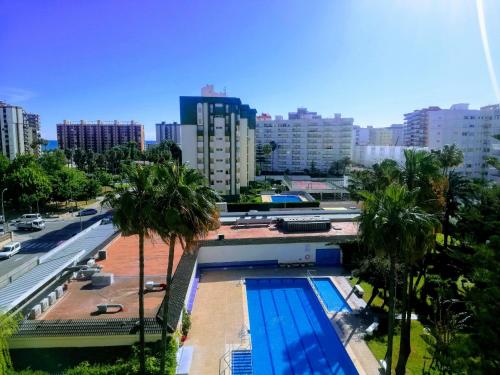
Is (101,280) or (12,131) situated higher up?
(12,131)

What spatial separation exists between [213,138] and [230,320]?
4134 centimetres

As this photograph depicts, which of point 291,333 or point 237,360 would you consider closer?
point 237,360

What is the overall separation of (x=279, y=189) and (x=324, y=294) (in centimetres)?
4500

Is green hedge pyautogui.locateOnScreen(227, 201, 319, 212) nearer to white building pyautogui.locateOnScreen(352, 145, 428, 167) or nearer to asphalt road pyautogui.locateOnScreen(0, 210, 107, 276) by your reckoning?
asphalt road pyautogui.locateOnScreen(0, 210, 107, 276)

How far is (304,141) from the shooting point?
10969 cm

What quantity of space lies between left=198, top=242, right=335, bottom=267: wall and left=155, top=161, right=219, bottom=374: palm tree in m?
17.8

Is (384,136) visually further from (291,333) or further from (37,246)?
(291,333)

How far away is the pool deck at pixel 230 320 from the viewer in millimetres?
17938

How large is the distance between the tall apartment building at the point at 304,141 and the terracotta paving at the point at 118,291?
85295 millimetres

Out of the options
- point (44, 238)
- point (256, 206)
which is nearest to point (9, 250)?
point (44, 238)

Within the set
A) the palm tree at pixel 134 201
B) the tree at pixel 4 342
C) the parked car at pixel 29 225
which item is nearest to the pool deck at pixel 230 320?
the palm tree at pixel 134 201

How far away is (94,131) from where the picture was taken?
524 feet

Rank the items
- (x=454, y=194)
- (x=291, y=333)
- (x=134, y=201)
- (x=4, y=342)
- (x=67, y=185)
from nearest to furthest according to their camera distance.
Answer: (x=4, y=342)
(x=134, y=201)
(x=291, y=333)
(x=454, y=194)
(x=67, y=185)

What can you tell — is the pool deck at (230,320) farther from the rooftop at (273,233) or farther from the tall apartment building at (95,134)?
the tall apartment building at (95,134)
